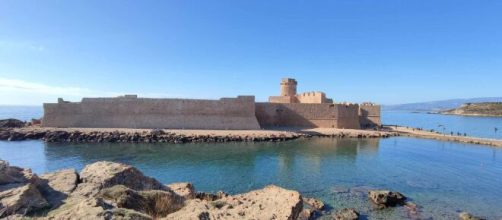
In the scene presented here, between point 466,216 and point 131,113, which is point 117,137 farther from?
point 466,216

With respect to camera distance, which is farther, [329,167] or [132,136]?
[132,136]

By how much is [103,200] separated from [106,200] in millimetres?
369

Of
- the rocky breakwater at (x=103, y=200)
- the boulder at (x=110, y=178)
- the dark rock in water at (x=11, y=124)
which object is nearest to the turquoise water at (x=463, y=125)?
the rocky breakwater at (x=103, y=200)

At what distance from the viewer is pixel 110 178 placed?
5.34 meters

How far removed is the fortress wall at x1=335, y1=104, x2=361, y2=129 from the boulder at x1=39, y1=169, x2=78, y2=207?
32155 millimetres

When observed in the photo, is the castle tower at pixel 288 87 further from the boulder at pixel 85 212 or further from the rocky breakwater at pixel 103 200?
the boulder at pixel 85 212

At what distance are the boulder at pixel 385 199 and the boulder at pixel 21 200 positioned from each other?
1097cm

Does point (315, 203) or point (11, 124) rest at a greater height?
point (11, 124)

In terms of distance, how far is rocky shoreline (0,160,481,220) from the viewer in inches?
131

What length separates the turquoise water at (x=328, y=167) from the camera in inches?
522

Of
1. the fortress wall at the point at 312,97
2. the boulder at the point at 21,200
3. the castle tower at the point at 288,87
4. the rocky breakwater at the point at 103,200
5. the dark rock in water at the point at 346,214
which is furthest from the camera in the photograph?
the castle tower at the point at 288,87

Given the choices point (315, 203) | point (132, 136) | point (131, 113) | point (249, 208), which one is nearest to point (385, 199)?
point (315, 203)

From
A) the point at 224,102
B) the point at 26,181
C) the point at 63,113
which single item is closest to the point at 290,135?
the point at 224,102

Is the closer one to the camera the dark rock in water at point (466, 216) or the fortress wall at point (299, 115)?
the dark rock in water at point (466, 216)
